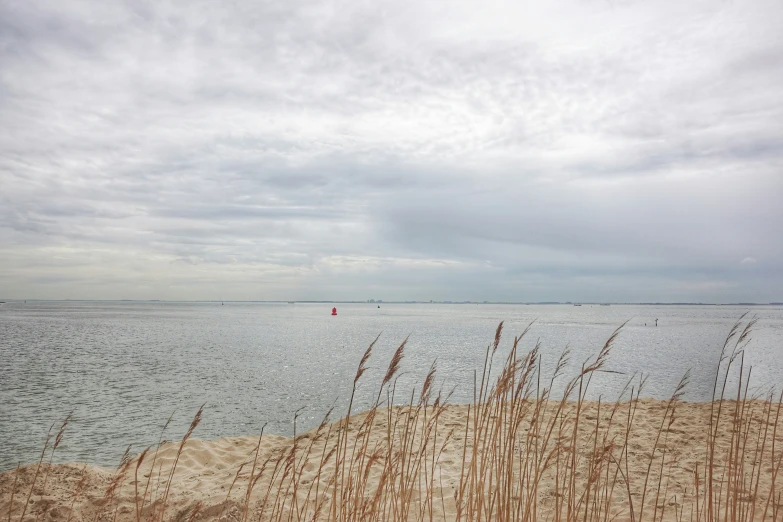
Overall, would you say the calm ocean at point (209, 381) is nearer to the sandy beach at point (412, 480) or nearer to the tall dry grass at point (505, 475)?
the sandy beach at point (412, 480)

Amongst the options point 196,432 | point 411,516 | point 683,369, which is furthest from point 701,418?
point 683,369

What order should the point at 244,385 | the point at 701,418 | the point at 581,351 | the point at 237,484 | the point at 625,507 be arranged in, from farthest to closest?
the point at 581,351
the point at 244,385
the point at 701,418
the point at 237,484
the point at 625,507

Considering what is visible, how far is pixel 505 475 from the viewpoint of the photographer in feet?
13.5

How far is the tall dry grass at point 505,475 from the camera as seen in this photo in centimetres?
385

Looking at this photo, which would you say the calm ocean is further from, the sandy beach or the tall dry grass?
the tall dry grass

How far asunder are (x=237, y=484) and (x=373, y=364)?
2127 cm

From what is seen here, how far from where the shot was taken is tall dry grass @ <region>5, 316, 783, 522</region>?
385 cm

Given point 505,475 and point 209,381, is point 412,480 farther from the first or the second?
point 209,381

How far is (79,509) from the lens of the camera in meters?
7.02

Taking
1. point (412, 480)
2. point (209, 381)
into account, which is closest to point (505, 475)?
point (412, 480)

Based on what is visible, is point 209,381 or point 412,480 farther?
point 209,381

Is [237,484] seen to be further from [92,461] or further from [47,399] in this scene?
[47,399]

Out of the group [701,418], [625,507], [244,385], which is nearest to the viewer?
[625,507]

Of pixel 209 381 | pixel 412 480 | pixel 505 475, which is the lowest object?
pixel 209 381
